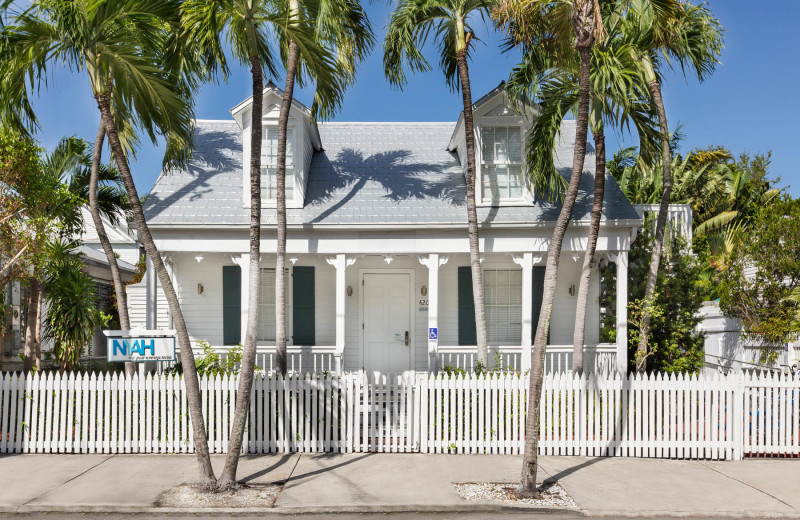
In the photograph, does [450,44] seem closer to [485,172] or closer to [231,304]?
[485,172]

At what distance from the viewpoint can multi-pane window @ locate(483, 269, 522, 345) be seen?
554 inches

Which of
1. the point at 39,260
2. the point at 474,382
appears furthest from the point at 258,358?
the point at 474,382

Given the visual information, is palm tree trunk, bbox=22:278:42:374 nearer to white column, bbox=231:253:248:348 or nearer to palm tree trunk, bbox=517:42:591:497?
white column, bbox=231:253:248:348

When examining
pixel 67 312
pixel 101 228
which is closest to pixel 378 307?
pixel 101 228

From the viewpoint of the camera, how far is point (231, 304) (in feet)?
45.1

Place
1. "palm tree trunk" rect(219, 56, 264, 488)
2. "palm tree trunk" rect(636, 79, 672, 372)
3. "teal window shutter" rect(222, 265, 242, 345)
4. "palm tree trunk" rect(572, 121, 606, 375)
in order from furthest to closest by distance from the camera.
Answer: "teal window shutter" rect(222, 265, 242, 345), "palm tree trunk" rect(636, 79, 672, 372), "palm tree trunk" rect(572, 121, 606, 375), "palm tree trunk" rect(219, 56, 264, 488)

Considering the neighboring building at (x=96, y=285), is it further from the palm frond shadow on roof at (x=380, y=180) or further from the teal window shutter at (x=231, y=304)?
the palm frond shadow on roof at (x=380, y=180)

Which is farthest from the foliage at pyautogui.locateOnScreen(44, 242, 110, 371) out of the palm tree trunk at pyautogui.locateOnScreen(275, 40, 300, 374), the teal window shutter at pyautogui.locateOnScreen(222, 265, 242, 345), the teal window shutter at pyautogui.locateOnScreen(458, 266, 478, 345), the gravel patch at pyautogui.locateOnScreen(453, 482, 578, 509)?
the gravel patch at pyautogui.locateOnScreen(453, 482, 578, 509)

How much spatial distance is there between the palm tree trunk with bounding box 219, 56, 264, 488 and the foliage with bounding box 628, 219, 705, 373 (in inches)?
324

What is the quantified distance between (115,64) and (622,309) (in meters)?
10.1

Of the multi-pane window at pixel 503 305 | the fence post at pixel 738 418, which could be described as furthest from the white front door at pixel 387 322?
the fence post at pixel 738 418

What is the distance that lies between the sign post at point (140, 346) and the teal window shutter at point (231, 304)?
4.36 m

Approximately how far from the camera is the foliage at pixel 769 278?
12250mm

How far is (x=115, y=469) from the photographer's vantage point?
852cm
